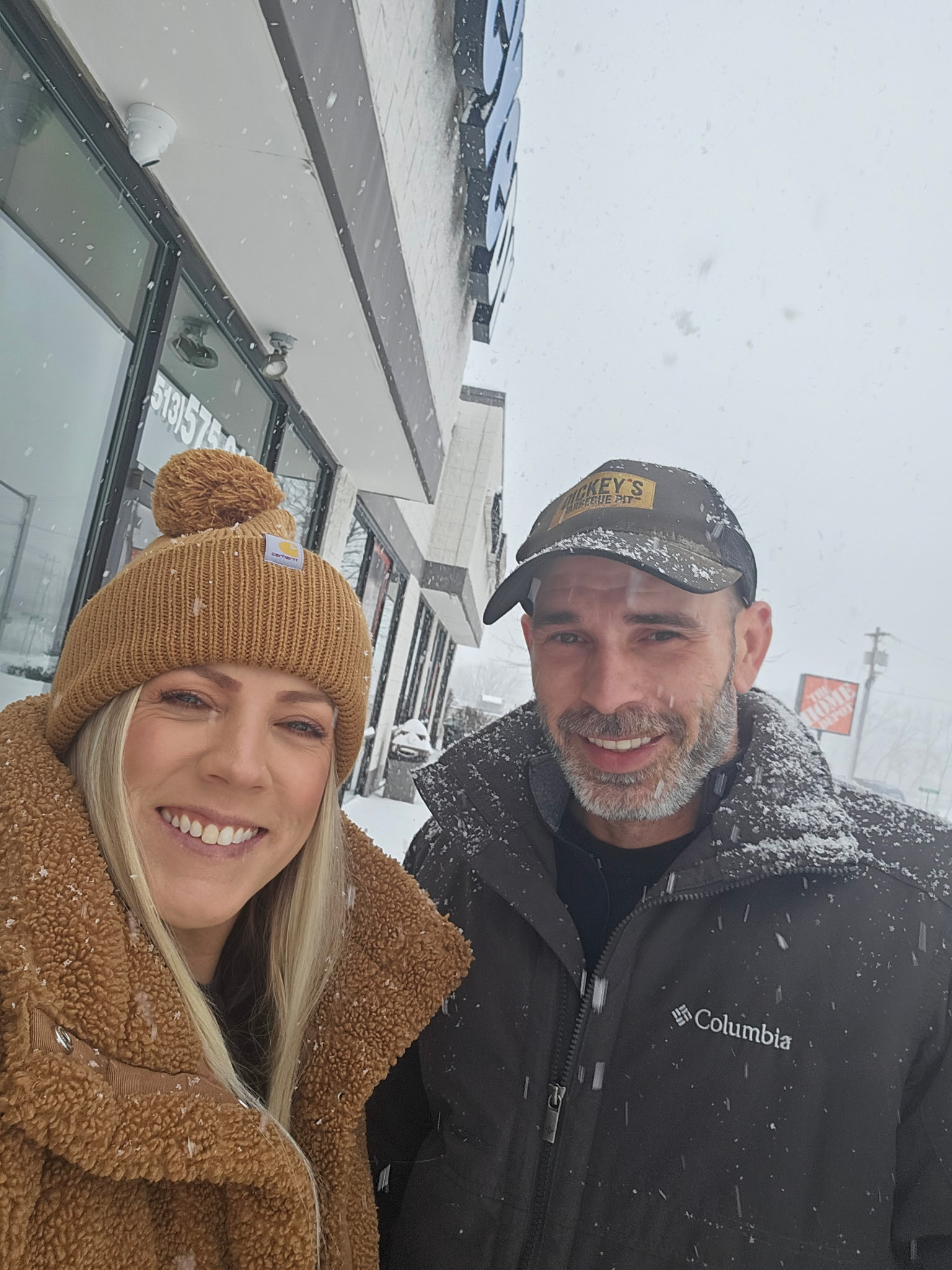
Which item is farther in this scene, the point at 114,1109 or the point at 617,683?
the point at 617,683

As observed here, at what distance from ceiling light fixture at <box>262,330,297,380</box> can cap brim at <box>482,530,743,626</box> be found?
3.22 m

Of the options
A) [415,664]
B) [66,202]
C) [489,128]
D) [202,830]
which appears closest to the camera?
[202,830]

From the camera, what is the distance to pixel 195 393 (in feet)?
14.7

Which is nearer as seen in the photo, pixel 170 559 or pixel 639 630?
pixel 170 559

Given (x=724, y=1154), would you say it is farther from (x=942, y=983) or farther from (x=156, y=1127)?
(x=156, y=1127)

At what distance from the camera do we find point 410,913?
1.76 meters

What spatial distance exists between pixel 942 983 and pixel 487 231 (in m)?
6.11

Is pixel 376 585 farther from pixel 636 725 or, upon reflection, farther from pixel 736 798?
pixel 736 798

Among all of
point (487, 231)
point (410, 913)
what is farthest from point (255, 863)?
point (487, 231)

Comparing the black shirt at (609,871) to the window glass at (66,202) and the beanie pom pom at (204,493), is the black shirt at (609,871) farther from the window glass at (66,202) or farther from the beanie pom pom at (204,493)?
the window glass at (66,202)

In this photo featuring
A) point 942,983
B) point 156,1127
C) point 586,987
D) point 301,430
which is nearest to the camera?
point 156,1127

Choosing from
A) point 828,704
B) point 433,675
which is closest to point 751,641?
point 433,675

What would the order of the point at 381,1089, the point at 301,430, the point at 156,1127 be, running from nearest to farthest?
the point at 156,1127 < the point at 381,1089 < the point at 301,430

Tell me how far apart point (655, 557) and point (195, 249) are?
323 cm
